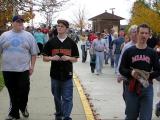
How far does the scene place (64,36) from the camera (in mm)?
8617

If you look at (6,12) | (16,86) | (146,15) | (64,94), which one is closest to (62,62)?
(64,94)

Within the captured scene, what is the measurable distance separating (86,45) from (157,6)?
110 ft

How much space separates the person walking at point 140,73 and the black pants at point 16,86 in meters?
2.61

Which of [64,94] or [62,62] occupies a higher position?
[62,62]

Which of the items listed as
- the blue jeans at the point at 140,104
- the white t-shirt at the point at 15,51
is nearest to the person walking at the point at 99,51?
the white t-shirt at the point at 15,51

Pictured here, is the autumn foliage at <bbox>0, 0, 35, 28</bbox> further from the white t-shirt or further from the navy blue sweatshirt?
the navy blue sweatshirt

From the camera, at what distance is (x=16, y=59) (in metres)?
8.82

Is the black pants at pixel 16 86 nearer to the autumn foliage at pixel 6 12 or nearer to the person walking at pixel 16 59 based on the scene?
the person walking at pixel 16 59

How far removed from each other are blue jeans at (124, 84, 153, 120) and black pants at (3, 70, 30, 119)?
2.64 m

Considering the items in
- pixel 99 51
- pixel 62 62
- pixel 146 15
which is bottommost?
pixel 99 51

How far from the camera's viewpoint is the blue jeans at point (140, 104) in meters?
6.67

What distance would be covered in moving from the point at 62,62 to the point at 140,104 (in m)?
2.20

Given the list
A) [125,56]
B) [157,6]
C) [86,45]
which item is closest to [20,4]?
[86,45]

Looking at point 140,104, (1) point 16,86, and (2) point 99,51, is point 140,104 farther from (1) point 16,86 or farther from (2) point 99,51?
(2) point 99,51
